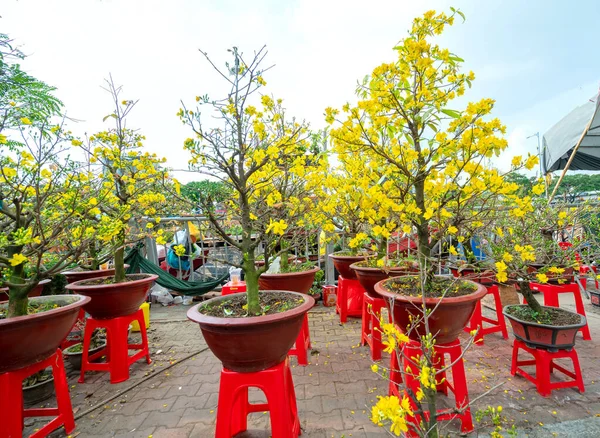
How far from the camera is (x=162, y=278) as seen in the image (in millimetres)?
4496

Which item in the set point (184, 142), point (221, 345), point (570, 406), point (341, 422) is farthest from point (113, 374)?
point (570, 406)

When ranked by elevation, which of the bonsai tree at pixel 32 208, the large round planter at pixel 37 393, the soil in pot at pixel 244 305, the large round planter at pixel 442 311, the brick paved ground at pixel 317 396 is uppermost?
the bonsai tree at pixel 32 208

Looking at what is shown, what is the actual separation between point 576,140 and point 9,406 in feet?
20.1

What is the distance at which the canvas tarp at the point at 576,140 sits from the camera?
386 centimetres

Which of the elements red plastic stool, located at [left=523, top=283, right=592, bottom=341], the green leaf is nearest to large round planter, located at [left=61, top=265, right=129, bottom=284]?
the green leaf

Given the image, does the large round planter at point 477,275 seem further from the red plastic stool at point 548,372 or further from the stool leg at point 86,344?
the stool leg at point 86,344

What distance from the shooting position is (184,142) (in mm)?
1724

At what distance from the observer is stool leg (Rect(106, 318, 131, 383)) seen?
8.42 ft

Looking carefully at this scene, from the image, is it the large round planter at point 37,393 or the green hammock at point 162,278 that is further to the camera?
the green hammock at point 162,278

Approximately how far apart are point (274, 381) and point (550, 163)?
201 inches

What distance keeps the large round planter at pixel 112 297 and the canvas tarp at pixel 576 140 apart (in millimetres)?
5423

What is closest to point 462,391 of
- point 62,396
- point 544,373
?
point 544,373

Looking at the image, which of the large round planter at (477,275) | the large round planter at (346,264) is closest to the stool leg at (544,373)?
the large round planter at (477,275)

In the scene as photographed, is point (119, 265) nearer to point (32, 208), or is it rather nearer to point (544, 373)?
point (32, 208)
